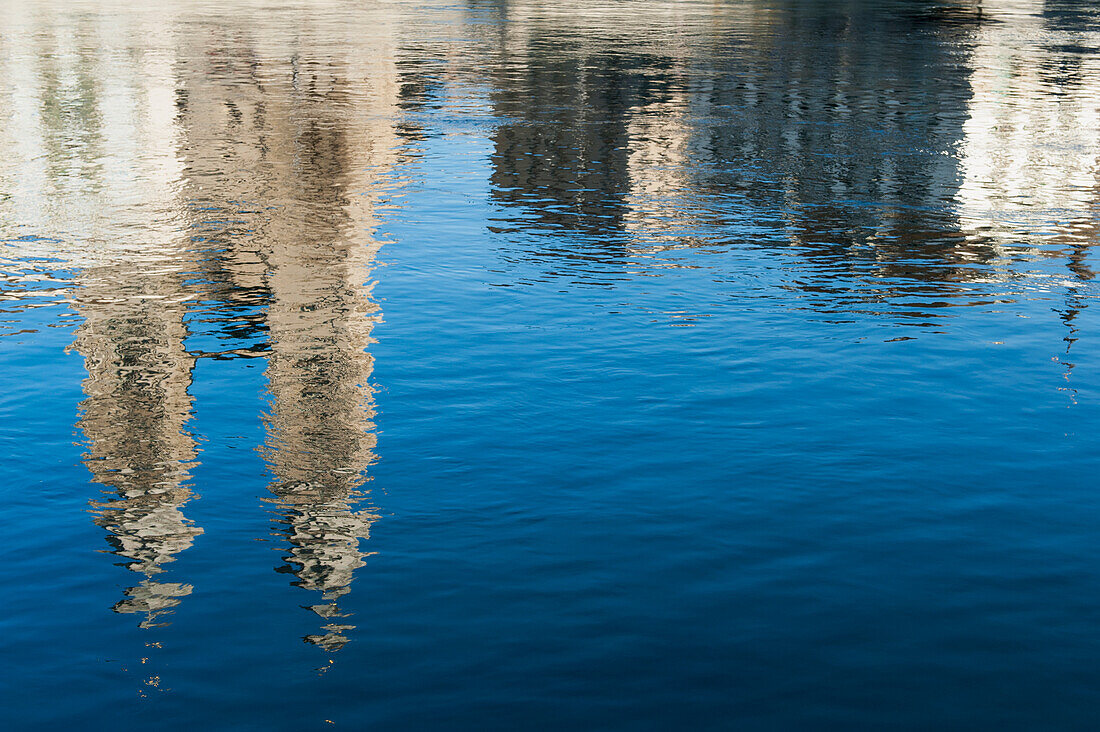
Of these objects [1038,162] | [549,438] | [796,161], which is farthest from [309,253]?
[1038,162]

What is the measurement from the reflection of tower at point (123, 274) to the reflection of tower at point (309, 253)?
75 centimetres

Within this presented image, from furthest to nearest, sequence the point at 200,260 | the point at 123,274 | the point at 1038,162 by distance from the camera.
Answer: the point at 1038,162, the point at 200,260, the point at 123,274

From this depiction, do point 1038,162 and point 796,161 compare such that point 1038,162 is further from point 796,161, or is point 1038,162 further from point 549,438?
point 549,438

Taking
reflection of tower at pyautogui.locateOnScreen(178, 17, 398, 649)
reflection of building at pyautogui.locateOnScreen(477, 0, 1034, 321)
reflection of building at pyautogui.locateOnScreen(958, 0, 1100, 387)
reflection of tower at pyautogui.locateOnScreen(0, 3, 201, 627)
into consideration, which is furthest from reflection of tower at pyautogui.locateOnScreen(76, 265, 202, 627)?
reflection of building at pyautogui.locateOnScreen(958, 0, 1100, 387)

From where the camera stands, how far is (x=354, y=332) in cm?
1335

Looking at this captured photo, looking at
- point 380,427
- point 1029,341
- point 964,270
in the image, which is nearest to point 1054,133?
point 964,270

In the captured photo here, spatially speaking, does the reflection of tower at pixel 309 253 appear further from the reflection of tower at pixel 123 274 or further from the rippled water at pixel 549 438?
the reflection of tower at pixel 123 274

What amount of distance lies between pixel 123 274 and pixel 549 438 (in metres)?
7.52

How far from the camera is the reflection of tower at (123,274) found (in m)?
9.15

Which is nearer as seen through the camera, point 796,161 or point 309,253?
point 309,253

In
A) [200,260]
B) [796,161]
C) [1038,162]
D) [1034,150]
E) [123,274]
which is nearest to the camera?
[123,274]

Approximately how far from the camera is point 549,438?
10.5 m

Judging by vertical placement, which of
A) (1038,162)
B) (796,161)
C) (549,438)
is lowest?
(549,438)

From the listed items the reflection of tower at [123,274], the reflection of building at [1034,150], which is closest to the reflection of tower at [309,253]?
the reflection of tower at [123,274]
